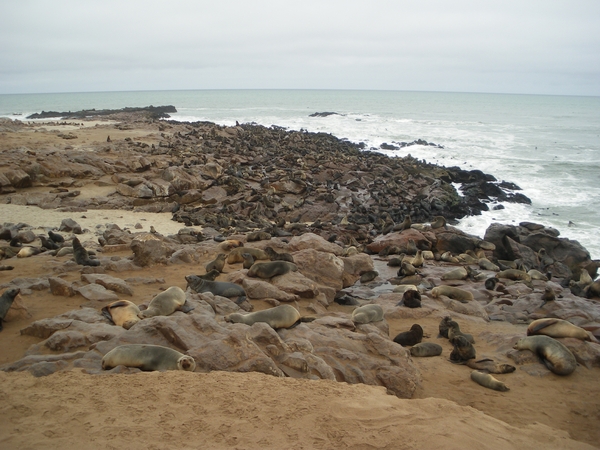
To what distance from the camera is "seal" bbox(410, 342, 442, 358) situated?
716cm

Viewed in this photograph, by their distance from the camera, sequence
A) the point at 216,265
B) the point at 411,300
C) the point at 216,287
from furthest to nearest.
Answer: the point at 216,265 < the point at 411,300 < the point at 216,287

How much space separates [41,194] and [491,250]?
16.2 meters

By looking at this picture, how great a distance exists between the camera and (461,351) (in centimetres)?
699

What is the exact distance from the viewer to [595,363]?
686 centimetres

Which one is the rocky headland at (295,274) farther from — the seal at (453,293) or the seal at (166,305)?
the seal at (166,305)

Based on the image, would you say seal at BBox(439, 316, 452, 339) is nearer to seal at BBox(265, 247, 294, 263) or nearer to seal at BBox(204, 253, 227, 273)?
seal at BBox(265, 247, 294, 263)

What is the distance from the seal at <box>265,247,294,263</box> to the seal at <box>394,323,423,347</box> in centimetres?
319

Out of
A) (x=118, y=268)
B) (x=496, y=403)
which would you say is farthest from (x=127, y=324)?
(x=496, y=403)

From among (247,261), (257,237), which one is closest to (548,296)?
(247,261)

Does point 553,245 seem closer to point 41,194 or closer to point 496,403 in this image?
point 496,403

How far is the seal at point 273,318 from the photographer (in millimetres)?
6344

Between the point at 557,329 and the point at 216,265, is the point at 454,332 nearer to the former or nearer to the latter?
the point at 557,329

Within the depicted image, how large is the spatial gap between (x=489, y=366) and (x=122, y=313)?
5546 millimetres

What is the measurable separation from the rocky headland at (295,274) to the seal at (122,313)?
5.1 inches
